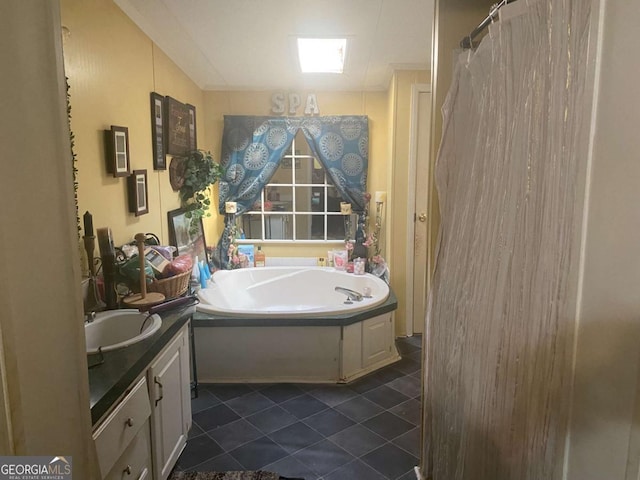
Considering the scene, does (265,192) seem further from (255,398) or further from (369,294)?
(255,398)

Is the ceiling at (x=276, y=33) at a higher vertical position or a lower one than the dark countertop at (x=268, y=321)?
higher

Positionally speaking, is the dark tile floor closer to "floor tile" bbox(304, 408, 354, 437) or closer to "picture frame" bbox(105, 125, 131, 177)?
"floor tile" bbox(304, 408, 354, 437)

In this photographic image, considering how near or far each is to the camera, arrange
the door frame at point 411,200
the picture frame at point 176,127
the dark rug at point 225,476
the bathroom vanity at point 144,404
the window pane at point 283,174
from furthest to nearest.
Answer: the window pane at point 283,174
the door frame at point 411,200
the picture frame at point 176,127
the dark rug at point 225,476
the bathroom vanity at point 144,404

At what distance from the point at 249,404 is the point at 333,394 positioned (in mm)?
566

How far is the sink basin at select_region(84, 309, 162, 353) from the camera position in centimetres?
189

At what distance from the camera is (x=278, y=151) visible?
14.3 feet

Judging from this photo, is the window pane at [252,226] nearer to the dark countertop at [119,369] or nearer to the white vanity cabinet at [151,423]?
the white vanity cabinet at [151,423]

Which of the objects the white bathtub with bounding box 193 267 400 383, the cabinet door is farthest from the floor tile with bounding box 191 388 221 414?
the cabinet door

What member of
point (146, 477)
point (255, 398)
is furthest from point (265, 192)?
point (146, 477)

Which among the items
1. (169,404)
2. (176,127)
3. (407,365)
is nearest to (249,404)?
(169,404)

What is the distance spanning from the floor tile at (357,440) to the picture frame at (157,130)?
209 centimetres

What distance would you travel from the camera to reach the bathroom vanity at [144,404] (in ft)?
4.54

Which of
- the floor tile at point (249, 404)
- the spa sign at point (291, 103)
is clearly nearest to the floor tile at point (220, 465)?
the floor tile at point (249, 404)

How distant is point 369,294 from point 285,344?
0.94m
